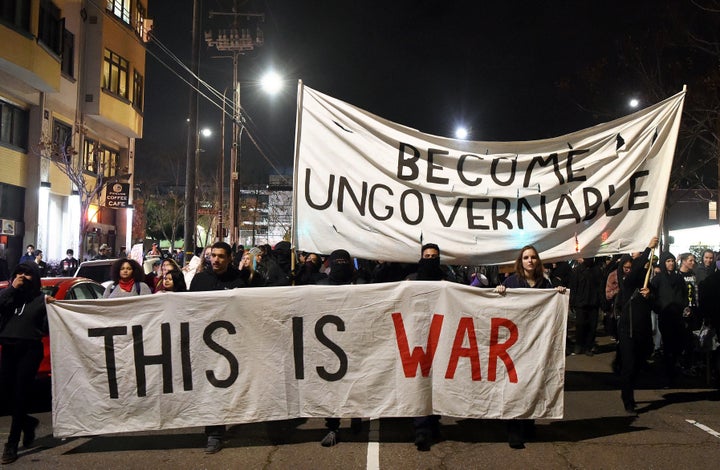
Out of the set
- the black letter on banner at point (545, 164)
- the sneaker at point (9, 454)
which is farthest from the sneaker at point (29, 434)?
the black letter on banner at point (545, 164)

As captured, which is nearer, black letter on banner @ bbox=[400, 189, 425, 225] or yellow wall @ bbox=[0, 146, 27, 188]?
black letter on banner @ bbox=[400, 189, 425, 225]

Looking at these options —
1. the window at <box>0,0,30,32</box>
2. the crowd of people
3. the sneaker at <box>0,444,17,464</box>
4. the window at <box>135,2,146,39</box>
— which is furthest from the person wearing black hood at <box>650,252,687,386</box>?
the window at <box>135,2,146,39</box>

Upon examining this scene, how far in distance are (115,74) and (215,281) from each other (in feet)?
85.8

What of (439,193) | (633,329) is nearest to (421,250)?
(439,193)

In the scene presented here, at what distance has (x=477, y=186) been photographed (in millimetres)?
7199

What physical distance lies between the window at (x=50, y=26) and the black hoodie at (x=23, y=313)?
62.5 ft

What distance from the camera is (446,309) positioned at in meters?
6.09

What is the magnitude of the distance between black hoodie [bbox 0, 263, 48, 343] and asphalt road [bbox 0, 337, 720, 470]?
1.08 metres

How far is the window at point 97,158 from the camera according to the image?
89.6 ft

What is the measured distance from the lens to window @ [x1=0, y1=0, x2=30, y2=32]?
20.0m

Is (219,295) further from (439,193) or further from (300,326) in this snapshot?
(439,193)

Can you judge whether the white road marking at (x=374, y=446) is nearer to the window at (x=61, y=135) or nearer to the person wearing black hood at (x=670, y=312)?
the person wearing black hood at (x=670, y=312)

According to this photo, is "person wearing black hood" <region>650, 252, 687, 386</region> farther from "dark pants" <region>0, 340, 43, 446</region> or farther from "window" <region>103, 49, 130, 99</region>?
"window" <region>103, 49, 130, 99</region>

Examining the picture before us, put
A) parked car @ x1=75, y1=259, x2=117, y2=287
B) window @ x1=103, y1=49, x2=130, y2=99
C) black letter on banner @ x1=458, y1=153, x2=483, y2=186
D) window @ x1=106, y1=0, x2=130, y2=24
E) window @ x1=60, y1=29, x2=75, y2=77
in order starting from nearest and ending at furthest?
black letter on banner @ x1=458, y1=153, x2=483, y2=186 < parked car @ x1=75, y1=259, x2=117, y2=287 < window @ x1=60, y1=29, x2=75, y2=77 < window @ x1=103, y1=49, x2=130, y2=99 < window @ x1=106, y1=0, x2=130, y2=24
